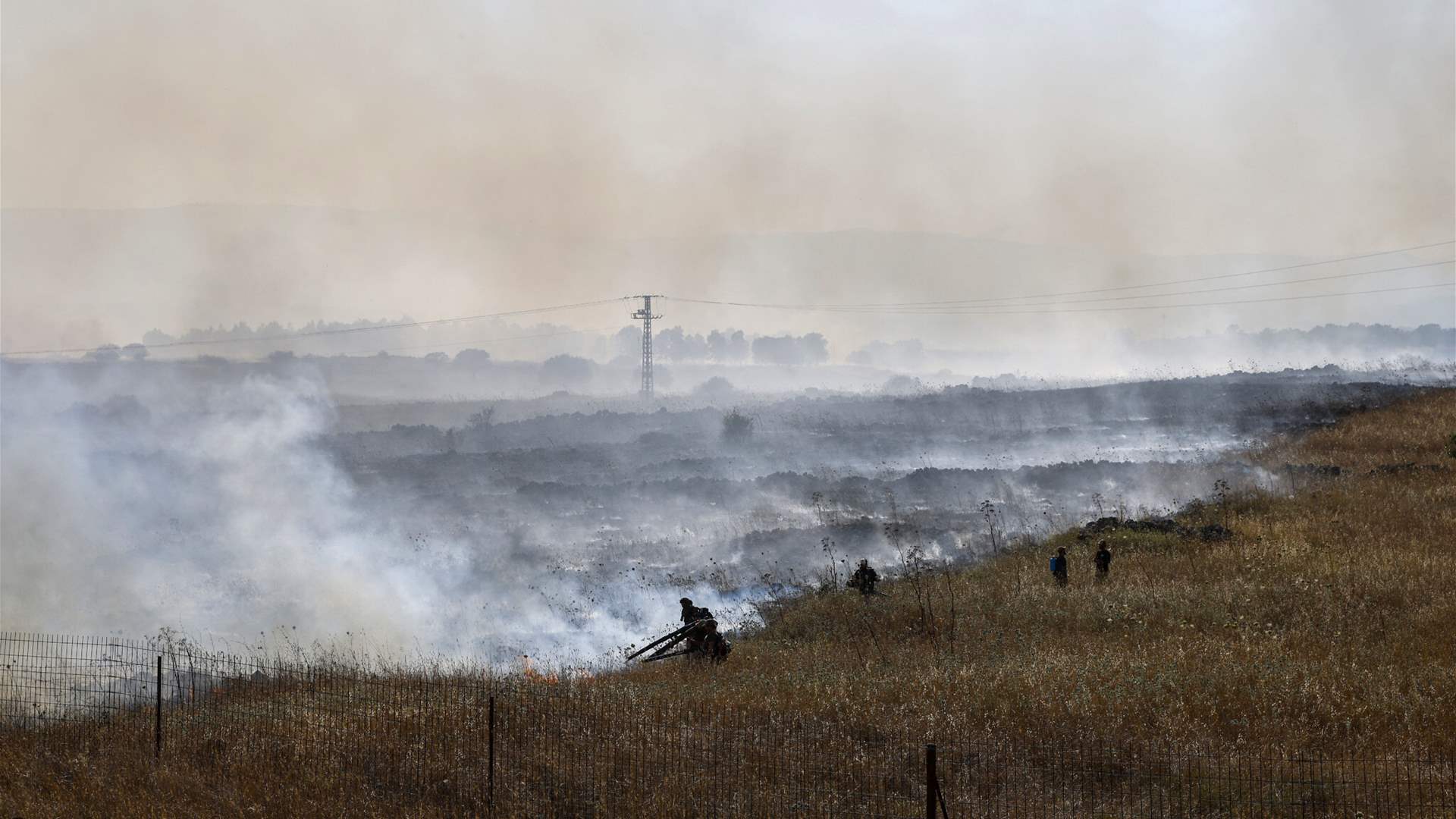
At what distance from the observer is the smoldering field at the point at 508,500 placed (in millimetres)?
22969

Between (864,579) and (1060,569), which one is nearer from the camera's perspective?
(1060,569)

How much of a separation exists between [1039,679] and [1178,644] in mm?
3640

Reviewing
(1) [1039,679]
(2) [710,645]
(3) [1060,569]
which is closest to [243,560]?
(2) [710,645]

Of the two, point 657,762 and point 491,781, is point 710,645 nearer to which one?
point 657,762

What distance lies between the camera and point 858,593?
70.6ft

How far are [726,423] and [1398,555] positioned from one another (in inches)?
1466

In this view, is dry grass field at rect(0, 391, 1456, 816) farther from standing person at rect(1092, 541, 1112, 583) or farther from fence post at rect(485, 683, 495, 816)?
fence post at rect(485, 683, 495, 816)

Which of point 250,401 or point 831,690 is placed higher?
point 250,401

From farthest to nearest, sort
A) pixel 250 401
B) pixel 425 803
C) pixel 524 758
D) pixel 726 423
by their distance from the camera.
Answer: pixel 726 423
pixel 250 401
pixel 524 758
pixel 425 803

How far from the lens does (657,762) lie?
11117mm

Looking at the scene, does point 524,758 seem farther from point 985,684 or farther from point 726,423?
point 726,423

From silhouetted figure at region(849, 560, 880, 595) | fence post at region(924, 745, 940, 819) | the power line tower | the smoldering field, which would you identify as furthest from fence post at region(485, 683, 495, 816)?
the power line tower

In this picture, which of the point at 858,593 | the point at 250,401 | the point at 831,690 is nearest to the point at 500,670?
the point at 831,690

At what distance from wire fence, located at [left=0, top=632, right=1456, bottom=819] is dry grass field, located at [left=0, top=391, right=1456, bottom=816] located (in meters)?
0.09
